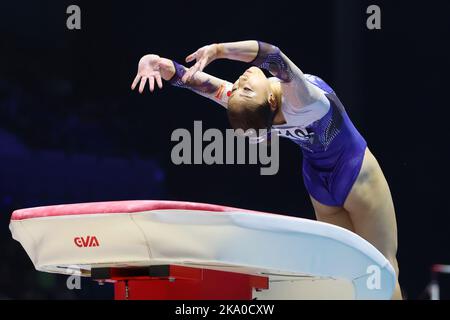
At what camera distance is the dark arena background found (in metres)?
5.37

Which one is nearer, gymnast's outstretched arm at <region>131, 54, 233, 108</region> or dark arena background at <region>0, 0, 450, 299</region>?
gymnast's outstretched arm at <region>131, 54, 233, 108</region>

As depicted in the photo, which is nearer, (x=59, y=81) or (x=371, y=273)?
(x=371, y=273)

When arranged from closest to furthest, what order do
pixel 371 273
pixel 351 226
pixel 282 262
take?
pixel 282 262, pixel 371 273, pixel 351 226

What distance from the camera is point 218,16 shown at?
18.1ft

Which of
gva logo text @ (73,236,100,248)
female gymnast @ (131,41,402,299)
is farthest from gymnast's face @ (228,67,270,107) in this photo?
gva logo text @ (73,236,100,248)

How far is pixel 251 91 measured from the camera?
111 inches

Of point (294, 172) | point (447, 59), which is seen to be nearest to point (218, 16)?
point (294, 172)

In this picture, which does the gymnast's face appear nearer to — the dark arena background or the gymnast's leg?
the gymnast's leg

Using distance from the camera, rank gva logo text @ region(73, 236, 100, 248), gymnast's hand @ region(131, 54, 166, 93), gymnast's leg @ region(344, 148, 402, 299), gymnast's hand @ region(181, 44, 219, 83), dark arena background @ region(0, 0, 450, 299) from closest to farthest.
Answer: gva logo text @ region(73, 236, 100, 248)
gymnast's hand @ region(181, 44, 219, 83)
gymnast's hand @ region(131, 54, 166, 93)
gymnast's leg @ region(344, 148, 402, 299)
dark arena background @ region(0, 0, 450, 299)

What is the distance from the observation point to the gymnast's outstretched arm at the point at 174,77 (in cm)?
276

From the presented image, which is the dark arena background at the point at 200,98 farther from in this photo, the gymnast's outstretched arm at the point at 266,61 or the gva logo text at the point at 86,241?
the gva logo text at the point at 86,241

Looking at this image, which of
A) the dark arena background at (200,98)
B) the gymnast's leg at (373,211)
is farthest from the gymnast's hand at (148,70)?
the dark arena background at (200,98)
